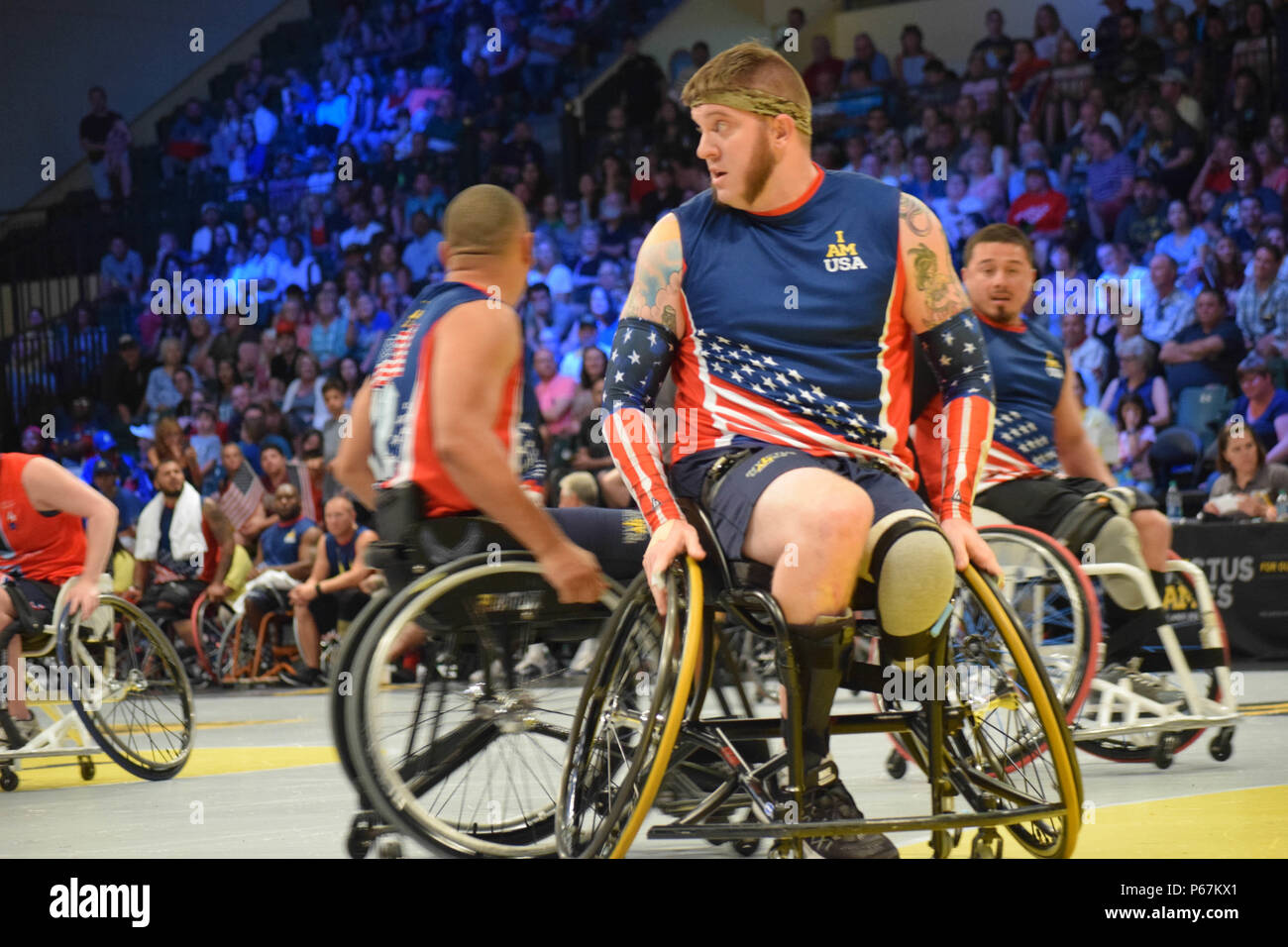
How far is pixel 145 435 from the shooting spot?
14.5 m

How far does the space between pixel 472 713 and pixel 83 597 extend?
2701 mm

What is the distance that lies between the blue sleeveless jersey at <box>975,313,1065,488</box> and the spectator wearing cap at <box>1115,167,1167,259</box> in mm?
6657

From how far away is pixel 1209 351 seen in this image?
10164 mm

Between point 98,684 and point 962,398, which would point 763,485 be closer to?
point 962,398

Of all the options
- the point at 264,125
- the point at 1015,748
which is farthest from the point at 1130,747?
the point at 264,125

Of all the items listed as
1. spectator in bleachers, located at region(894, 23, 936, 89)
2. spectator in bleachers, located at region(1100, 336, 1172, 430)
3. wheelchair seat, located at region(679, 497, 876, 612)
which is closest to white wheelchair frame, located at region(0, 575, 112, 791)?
wheelchair seat, located at region(679, 497, 876, 612)

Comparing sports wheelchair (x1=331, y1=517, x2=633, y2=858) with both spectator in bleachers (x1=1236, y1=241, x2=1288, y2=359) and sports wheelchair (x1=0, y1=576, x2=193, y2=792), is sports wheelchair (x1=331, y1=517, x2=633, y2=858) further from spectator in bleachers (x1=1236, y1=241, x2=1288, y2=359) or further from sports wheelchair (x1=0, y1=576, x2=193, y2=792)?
spectator in bleachers (x1=1236, y1=241, x2=1288, y2=359)

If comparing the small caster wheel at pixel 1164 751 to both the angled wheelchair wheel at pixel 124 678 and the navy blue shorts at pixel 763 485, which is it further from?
the angled wheelchair wheel at pixel 124 678

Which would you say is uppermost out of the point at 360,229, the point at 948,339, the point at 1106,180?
the point at 360,229

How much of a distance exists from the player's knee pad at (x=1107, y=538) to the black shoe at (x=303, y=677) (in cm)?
682

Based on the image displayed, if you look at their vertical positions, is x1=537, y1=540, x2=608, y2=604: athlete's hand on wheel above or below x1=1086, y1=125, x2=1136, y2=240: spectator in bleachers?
below

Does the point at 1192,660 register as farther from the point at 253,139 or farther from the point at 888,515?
the point at 253,139

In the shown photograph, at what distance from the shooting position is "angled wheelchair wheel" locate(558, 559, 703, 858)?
2.55m
